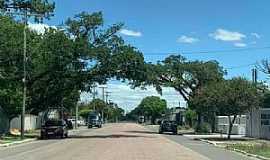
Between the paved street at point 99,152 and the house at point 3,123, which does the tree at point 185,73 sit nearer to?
the house at point 3,123

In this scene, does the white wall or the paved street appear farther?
the white wall

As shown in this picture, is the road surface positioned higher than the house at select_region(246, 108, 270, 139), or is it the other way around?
the house at select_region(246, 108, 270, 139)

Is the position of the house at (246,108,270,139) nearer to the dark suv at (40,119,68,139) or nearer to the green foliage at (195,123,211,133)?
Result: the dark suv at (40,119,68,139)

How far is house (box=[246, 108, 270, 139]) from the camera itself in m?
54.2

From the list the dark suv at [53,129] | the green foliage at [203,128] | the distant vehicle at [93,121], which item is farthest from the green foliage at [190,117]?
the dark suv at [53,129]

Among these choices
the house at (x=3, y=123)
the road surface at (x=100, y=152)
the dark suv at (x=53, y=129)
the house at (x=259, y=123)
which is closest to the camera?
the road surface at (x=100, y=152)

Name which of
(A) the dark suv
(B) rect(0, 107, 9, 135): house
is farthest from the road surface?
(B) rect(0, 107, 9, 135): house

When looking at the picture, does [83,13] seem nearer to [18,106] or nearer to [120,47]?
[120,47]

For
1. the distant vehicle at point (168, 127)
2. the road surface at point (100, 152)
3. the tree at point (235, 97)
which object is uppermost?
the tree at point (235, 97)

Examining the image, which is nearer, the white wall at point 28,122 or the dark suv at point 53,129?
the dark suv at point 53,129

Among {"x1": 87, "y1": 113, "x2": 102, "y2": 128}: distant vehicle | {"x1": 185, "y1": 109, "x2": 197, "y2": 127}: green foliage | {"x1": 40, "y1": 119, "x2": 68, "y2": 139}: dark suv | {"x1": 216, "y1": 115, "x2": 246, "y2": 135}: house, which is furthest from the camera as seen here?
{"x1": 87, "y1": 113, "x2": 102, "y2": 128}: distant vehicle

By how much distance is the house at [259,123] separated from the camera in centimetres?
5419

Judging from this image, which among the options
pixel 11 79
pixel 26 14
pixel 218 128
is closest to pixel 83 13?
pixel 11 79

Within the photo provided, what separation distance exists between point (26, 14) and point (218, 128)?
40.7 metres
